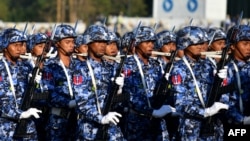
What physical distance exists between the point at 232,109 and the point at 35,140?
2.87 meters

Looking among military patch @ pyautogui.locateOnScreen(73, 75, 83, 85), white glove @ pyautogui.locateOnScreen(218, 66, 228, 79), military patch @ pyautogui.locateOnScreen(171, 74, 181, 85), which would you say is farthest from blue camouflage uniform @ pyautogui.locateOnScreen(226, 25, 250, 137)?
military patch @ pyautogui.locateOnScreen(73, 75, 83, 85)

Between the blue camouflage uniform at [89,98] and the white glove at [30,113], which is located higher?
the blue camouflage uniform at [89,98]

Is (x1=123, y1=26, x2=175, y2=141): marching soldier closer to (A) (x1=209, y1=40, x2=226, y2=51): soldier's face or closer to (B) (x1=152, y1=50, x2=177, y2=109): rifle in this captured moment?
(B) (x1=152, y1=50, x2=177, y2=109): rifle

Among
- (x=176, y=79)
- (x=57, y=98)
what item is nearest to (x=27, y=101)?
(x=57, y=98)

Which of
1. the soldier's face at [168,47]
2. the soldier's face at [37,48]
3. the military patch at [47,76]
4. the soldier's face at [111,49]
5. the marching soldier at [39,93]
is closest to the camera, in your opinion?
the soldier's face at [111,49]

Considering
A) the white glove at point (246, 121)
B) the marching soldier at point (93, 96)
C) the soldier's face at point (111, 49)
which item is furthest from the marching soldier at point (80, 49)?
the white glove at point (246, 121)

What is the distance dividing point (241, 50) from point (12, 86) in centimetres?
328

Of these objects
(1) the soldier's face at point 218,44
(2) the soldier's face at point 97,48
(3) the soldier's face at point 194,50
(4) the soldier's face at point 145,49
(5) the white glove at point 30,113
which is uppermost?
(2) the soldier's face at point 97,48

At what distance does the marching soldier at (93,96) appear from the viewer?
39.4ft

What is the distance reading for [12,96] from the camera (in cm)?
1334

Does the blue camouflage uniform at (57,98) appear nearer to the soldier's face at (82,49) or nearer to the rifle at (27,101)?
the soldier's face at (82,49)

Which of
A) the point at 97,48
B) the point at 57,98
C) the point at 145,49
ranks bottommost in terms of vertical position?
the point at 57,98

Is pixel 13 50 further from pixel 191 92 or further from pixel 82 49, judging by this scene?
pixel 191 92

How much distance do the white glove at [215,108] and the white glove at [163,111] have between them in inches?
36.8
